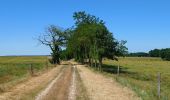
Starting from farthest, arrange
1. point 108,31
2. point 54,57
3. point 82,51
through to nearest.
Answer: point 54,57 < point 82,51 < point 108,31

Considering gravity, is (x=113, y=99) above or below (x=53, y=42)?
below

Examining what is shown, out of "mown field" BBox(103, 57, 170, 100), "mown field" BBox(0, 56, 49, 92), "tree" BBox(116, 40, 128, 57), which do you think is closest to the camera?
"mown field" BBox(103, 57, 170, 100)

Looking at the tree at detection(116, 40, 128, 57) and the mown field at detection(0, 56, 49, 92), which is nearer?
the mown field at detection(0, 56, 49, 92)

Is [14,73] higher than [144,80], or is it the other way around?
[14,73]

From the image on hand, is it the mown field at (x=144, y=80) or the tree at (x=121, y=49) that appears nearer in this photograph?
the mown field at (x=144, y=80)

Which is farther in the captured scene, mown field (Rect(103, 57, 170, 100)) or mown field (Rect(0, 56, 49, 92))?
mown field (Rect(0, 56, 49, 92))

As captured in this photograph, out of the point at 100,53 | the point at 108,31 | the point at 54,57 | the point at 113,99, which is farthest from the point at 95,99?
the point at 54,57

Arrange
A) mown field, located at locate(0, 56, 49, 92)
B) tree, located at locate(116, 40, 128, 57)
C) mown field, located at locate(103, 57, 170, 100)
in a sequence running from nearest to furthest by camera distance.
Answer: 1. mown field, located at locate(103, 57, 170, 100)
2. mown field, located at locate(0, 56, 49, 92)
3. tree, located at locate(116, 40, 128, 57)

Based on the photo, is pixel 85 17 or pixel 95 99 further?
pixel 85 17

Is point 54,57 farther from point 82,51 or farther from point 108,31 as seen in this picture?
point 108,31

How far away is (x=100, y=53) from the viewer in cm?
→ 6894

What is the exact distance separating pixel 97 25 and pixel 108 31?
99.2 inches

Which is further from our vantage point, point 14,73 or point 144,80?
point 14,73

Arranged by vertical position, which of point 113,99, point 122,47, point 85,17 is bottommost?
point 113,99
